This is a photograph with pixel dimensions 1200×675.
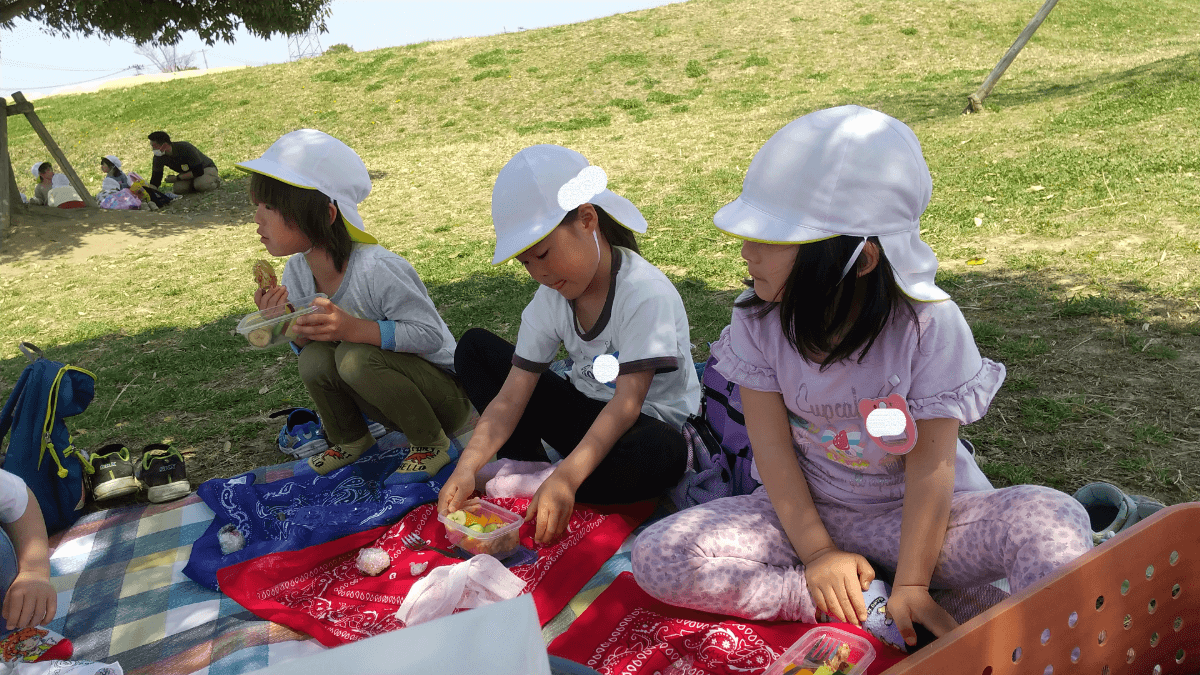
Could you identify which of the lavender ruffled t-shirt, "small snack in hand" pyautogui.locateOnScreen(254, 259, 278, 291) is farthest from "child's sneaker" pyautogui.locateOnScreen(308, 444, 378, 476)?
the lavender ruffled t-shirt

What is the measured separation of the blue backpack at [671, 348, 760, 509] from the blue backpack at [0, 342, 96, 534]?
6.27ft

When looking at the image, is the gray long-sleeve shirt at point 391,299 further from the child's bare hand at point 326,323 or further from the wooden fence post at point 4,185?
the wooden fence post at point 4,185

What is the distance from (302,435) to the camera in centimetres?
312

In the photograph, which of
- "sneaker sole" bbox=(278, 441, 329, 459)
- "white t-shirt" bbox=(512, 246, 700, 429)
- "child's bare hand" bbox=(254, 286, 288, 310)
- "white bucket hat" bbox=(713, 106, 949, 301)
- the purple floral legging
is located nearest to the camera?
"white bucket hat" bbox=(713, 106, 949, 301)

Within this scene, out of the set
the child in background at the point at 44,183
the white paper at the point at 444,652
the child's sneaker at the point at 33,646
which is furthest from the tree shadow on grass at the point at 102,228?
the white paper at the point at 444,652

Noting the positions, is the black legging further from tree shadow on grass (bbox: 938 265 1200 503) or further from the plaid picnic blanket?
tree shadow on grass (bbox: 938 265 1200 503)

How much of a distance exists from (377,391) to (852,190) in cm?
171

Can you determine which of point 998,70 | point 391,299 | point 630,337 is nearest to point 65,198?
point 391,299

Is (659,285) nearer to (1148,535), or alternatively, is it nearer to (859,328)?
(859,328)

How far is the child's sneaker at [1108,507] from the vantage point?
1.85 metres

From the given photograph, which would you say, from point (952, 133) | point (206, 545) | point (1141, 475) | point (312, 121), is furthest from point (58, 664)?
point (312, 121)

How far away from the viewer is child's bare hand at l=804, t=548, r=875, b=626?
1.62 metres

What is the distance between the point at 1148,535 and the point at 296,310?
7.40 ft

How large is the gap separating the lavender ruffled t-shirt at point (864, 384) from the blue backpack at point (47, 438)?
208cm
